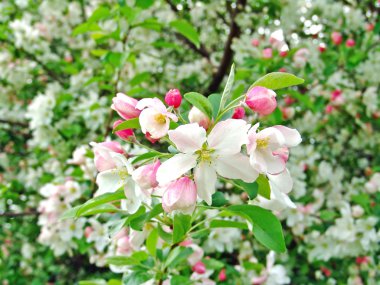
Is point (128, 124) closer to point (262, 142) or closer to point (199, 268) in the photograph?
point (262, 142)

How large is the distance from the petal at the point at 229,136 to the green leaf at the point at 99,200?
1.03 feet

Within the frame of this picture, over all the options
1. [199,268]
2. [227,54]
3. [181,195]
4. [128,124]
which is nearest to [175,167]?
[181,195]

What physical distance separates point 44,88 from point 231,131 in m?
3.24

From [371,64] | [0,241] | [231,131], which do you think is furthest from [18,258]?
[231,131]

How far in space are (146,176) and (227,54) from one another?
2743mm

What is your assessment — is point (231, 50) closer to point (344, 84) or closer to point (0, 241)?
point (344, 84)

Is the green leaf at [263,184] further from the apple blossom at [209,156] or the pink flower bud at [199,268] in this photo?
the pink flower bud at [199,268]

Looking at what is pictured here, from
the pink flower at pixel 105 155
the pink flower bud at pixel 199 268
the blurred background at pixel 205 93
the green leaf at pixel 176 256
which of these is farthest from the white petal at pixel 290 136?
the blurred background at pixel 205 93

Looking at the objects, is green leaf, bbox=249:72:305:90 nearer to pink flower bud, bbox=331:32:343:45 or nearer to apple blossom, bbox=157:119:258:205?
apple blossom, bbox=157:119:258:205

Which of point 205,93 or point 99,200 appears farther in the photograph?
point 205,93

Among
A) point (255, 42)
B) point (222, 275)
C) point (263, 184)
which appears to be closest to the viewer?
point (263, 184)

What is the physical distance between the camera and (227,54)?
3.61m

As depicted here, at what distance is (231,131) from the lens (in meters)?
0.92

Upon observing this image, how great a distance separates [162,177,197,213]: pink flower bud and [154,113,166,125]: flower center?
0.41 feet
